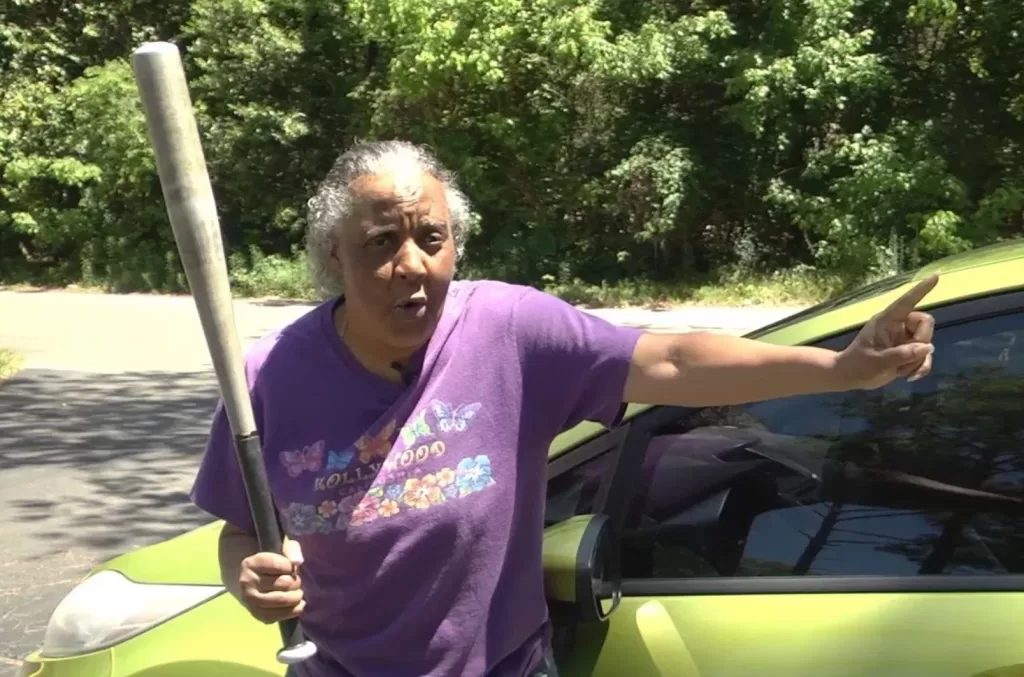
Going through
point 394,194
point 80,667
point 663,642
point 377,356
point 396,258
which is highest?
point 394,194

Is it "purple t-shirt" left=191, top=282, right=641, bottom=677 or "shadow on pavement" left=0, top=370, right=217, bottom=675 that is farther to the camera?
"shadow on pavement" left=0, top=370, right=217, bottom=675

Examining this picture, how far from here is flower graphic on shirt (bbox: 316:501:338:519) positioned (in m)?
1.80

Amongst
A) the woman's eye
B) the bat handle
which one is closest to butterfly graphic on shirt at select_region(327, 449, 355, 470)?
the bat handle

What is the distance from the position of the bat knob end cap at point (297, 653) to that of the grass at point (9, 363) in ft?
33.4

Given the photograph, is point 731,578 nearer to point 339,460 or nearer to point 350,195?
point 339,460

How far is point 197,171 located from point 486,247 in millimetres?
18552

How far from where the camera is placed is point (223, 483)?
191 cm

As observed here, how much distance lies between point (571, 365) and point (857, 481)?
619 mm

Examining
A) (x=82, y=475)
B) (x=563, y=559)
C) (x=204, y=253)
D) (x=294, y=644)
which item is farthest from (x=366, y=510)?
(x=82, y=475)

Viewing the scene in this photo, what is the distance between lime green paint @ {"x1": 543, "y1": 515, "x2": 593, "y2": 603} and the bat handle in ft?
1.38

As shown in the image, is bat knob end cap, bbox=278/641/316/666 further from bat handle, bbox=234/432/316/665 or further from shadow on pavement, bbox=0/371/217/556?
shadow on pavement, bbox=0/371/217/556

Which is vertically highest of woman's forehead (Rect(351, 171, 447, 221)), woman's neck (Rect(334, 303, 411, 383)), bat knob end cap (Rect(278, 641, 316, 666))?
woman's forehead (Rect(351, 171, 447, 221))

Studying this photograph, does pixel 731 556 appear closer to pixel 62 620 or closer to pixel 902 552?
pixel 902 552

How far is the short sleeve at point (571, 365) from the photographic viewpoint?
1824 millimetres
